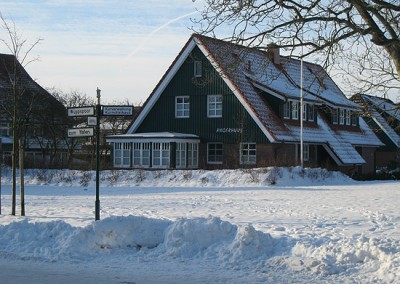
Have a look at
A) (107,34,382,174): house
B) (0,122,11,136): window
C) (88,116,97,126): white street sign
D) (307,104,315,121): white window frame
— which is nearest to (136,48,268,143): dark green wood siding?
(107,34,382,174): house

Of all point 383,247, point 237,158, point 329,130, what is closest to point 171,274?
point 383,247

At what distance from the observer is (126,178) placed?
2995 centimetres

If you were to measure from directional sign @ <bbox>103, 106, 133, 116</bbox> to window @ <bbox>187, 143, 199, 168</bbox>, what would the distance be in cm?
2405

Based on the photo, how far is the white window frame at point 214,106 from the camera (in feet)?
123

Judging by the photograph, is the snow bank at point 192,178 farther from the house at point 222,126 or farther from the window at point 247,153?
the window at point 247,153

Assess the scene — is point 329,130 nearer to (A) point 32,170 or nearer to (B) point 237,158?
(B) point 237,158

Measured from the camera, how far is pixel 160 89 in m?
39.3

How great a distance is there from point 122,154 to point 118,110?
83.5 feet

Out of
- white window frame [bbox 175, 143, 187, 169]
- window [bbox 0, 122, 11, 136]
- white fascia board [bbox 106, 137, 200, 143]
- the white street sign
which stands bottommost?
white window frame [bbox 175, 143, 187, 169]

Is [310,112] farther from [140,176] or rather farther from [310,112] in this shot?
[140,176]

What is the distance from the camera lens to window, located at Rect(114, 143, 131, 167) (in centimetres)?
3900

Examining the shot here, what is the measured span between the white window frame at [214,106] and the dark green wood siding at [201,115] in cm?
22

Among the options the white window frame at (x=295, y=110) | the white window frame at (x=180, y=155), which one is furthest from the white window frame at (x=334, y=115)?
the white window frame at (x=180, y=155)

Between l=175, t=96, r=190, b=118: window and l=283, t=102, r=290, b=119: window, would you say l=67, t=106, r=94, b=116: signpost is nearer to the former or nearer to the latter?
l=283, t=102, r=290, b=119: window
